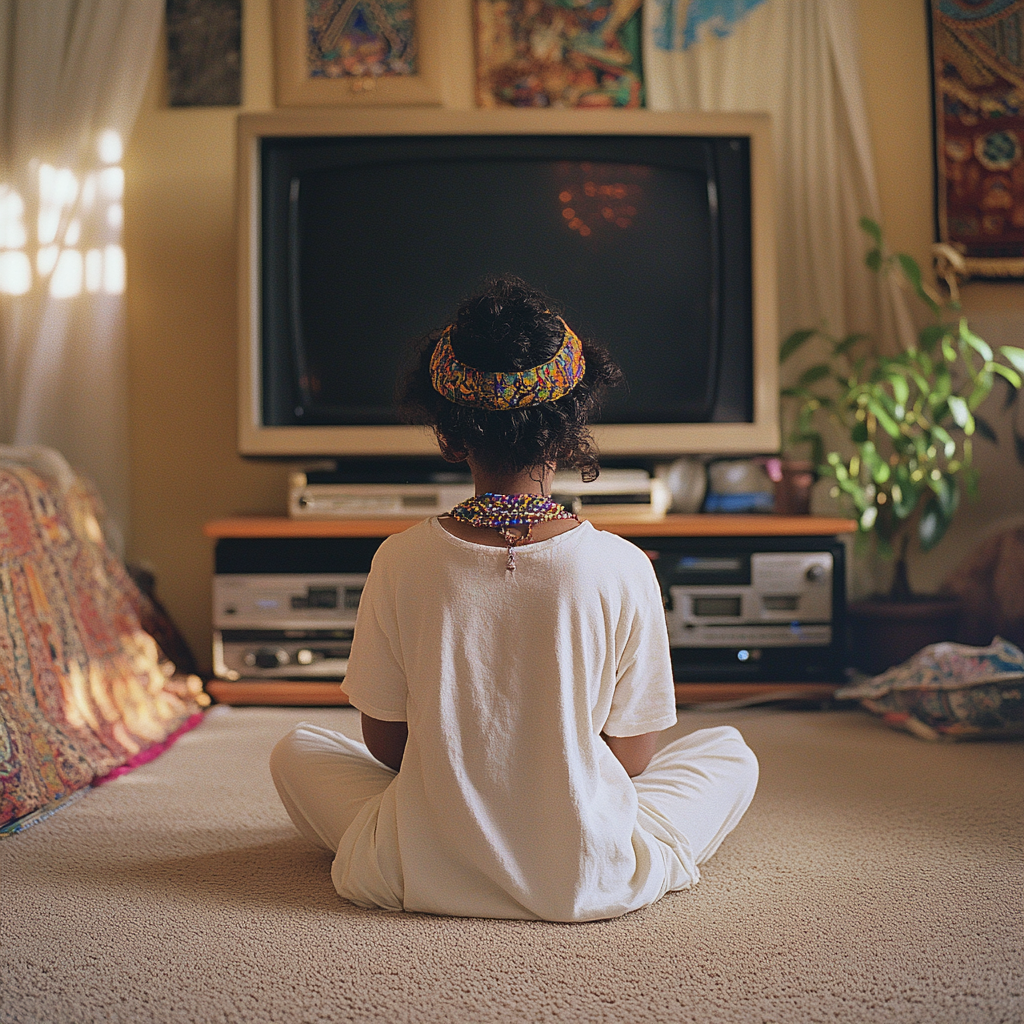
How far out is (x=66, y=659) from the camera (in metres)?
1.93

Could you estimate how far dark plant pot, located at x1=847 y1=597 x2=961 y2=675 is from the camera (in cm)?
252

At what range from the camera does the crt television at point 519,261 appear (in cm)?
246

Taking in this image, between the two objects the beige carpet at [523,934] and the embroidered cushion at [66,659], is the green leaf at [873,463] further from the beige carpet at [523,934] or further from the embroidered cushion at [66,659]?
the embroidered cushion at [66,659]

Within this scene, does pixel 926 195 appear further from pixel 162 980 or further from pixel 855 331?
pixel 162 980

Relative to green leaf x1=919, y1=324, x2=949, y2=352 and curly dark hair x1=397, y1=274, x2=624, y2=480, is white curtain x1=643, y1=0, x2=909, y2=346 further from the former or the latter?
curly dark hair x1=397, y1=274, x2=624, y2=480

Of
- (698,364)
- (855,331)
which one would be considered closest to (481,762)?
(698,364)

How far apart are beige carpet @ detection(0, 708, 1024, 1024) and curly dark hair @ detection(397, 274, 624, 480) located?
1.83 feet

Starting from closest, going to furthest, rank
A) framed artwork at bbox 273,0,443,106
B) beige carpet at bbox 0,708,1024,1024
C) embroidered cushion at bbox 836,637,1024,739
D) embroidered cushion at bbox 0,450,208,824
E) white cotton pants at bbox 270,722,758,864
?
1. beige carpet at bbox 0,708,1024,1024
2. white cotton pants at bbox 270,722,758,864
3. embroidered cushion at bbox 0,450,208,824
4. embroidered cushion at bbox 836,637,1024,739
5. framed artwork at bbox 273,0,443,106

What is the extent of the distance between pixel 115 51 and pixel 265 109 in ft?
1.39

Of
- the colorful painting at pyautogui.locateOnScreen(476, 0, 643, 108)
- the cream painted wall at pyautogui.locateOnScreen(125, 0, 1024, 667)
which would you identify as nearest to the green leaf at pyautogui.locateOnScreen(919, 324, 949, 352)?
the cream painted wall at pyautogui.locateOnScreen(125, 0, 1024, 667)

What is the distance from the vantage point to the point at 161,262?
9.43 ft

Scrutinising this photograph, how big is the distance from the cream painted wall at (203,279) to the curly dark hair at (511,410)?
188cm

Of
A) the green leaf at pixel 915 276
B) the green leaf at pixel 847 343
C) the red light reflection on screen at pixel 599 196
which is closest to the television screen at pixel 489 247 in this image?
the red light reflection on screen at pixel 599 196

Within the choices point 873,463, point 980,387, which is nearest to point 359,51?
point 873,463
